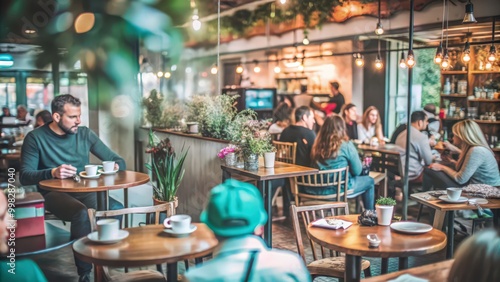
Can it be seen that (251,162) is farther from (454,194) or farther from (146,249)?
(146,249)

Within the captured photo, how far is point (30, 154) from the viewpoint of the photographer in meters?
4.32

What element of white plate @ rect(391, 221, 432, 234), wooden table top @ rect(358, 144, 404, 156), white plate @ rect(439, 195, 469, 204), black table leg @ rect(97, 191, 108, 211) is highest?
wooden table top @ rect(358, 144, 404, 156)

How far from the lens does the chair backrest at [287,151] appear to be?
5883 mm

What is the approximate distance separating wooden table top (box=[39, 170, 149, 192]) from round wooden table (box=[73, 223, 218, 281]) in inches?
46.7

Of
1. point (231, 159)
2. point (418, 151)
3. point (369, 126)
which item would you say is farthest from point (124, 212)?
point (369, 126)

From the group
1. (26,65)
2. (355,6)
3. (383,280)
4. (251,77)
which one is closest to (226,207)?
(383,280)

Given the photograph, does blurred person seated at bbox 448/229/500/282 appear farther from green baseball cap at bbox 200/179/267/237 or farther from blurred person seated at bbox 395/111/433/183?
blurred person seated at bbox 395/111/433/183

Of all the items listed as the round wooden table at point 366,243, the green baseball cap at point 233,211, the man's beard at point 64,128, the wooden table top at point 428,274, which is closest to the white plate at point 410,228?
the round wooden table at point 366,243

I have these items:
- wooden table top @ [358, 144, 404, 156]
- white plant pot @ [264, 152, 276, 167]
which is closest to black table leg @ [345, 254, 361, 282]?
white plant pot @ [264, 152, 276, 167]

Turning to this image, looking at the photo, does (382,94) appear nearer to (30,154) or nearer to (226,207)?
(30,154)

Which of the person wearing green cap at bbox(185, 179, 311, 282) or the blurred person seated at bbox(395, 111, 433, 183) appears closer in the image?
the person wearing green cap at bbox(185, 179, 311, 282)

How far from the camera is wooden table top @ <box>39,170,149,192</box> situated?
3.78 m

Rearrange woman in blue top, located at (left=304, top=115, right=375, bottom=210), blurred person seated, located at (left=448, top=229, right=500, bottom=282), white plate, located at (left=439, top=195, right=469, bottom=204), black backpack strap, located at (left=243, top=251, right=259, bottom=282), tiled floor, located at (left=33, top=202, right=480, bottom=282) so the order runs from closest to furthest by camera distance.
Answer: blurred person seated, located at (left=448, top=229, right=500, bottom=282) < black backpack strap, located at (left=243, top=251, right=259, bottom=282) < white plate, located at (left=439, top=195, right=469, bottom=204) < tiled floor, located at (left=33, top=202, right=480, bottom=282) < woman in blue top, located at (left=304, top=115, right=375, bottom=210)

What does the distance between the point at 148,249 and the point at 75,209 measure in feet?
6.04
